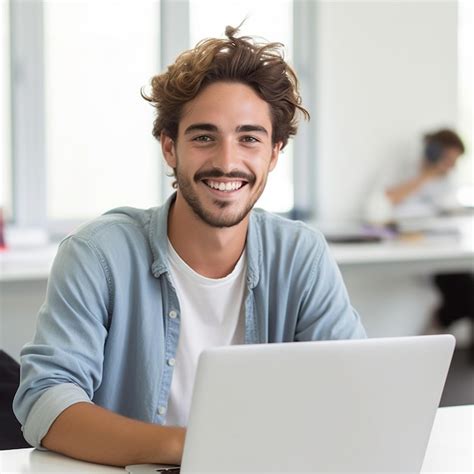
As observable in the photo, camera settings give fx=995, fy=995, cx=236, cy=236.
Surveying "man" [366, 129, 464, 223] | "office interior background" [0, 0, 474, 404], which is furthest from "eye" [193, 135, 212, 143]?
"man" [366, 129, 464, 223]

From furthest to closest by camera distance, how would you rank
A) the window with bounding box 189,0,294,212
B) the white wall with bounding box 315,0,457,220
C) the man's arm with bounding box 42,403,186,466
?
the white wall with bounding box 315,0,457,220 → the window with bounding box 189,0,294,212 → the man's arm with bounding box 42,403,186,466

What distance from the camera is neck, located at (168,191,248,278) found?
6.07 ft

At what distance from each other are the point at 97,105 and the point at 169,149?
2.62 meters

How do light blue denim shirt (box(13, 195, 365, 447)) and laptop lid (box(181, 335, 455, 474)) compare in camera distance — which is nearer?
laptop lid (box(181, 335, 455, 474))

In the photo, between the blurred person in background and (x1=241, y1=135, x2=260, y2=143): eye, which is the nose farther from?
the blurred person in background

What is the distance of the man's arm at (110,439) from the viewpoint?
1.45m

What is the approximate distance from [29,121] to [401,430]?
10.6 ft

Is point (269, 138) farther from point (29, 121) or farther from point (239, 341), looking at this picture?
point (29, 121)

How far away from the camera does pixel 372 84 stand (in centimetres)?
492

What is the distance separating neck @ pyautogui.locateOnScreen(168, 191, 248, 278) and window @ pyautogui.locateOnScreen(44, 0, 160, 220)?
2.62 meters

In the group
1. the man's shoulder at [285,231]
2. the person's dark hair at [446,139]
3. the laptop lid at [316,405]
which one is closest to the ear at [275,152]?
the man's shoulder at [285,231]

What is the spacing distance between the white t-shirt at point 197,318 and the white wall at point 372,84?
308cm

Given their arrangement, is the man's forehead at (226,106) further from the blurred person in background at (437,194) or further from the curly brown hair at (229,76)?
the blurred person in background at (437,194)

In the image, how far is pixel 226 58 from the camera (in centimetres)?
179
